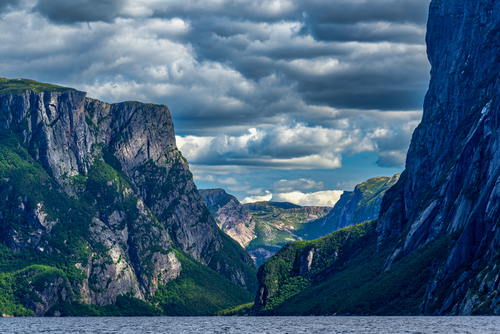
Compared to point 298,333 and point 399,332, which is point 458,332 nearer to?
point 399,332

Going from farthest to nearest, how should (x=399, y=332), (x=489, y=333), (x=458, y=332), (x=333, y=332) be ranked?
(x=333, y=332), (x=399, y=332), (x=458, y=332), (x=489, y=333)

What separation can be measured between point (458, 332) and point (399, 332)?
667 inches

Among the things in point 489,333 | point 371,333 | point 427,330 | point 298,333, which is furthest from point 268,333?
point 489,333

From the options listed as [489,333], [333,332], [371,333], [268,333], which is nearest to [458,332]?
[489,333]

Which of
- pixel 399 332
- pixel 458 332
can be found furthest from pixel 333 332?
pixel 458 332

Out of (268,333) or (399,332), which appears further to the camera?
(268,333)

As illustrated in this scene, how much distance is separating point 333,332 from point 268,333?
69.7 ft

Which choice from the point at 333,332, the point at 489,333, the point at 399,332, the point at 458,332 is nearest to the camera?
the point at 489,333

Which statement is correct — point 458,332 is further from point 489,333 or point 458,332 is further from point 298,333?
point 298,333

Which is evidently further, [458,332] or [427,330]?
[427,330]

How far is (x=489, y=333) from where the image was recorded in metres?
147

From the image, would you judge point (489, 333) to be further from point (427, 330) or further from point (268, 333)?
point (268, 333)

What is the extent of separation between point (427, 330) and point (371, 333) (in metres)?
15.5

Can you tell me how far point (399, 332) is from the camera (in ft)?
554
